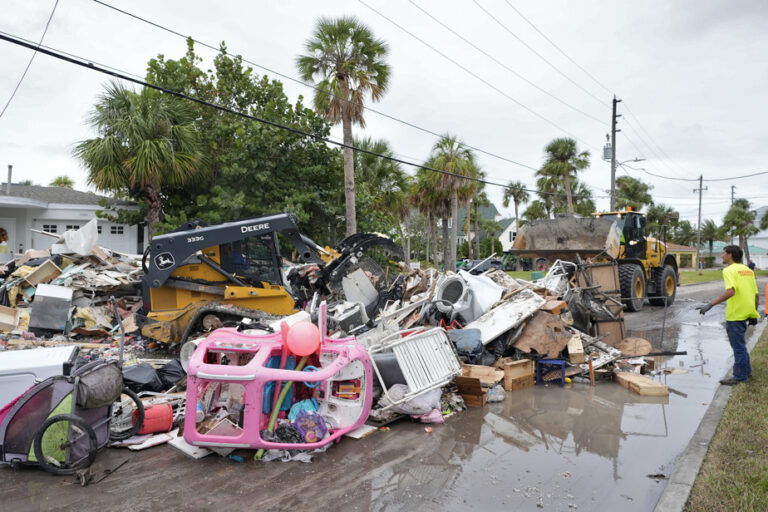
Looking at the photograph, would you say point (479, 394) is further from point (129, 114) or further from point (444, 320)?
point (129, 114)

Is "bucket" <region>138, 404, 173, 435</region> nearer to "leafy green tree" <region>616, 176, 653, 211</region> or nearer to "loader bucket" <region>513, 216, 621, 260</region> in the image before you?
"loader bucket" <region>513, 216, 621, 260</region>

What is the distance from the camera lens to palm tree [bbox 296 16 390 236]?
1501cm

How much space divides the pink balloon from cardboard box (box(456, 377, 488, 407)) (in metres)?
2.12

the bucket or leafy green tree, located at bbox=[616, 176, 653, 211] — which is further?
leafy green tree, located at bbox=[616, 176, 653, 211]

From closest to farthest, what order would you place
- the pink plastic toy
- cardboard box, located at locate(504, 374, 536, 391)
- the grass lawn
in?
the grass lawn < the pink plastic toy < cardboard box, located at locate(504, 374, 536, 391)

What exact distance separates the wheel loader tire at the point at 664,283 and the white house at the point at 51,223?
62.3 feet

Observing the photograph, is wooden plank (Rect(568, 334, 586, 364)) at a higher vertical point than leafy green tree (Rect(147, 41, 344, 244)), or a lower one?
lower

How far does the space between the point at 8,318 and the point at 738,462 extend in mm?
10890

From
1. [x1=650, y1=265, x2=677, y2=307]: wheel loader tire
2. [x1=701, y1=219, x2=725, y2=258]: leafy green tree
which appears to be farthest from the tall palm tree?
[x1=701, y1=219, x2=725, y2=258]: leafy green tree

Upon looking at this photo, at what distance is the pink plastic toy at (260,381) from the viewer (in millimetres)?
4016

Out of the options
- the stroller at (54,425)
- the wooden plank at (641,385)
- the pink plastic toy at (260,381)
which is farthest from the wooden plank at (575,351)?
the stroller at (54,425)

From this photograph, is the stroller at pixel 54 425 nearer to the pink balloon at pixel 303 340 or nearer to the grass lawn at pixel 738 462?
the pink balloon at pixel 303 340

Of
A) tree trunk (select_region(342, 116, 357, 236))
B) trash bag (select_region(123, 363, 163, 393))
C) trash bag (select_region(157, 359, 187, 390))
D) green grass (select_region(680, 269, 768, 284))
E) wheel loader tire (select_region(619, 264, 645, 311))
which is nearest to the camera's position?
trash bag (select_region(123, 363, 163, 393))

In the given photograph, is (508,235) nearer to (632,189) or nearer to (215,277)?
(632,189)
